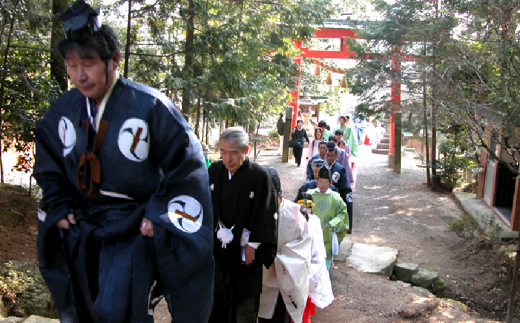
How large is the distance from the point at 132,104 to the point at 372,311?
456 cm

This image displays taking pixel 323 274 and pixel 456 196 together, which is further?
pixel 456 196

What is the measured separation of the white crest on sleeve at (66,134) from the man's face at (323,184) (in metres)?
3.90

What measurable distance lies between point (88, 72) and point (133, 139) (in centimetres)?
39

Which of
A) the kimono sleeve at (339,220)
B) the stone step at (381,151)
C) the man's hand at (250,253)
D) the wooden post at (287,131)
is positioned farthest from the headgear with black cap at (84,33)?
the stone step at (381,151)

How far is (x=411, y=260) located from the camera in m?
8.35

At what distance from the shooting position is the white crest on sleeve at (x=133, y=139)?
233 centimetres

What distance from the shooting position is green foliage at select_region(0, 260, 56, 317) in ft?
15.7

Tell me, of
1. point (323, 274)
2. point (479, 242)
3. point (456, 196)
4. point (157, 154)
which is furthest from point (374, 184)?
point (157, 154)

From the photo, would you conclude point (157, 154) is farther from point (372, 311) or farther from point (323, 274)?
point (372, 311)

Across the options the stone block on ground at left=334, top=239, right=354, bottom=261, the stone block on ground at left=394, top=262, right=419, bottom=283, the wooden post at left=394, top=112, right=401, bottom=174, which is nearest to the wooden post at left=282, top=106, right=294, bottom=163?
the wooden post at left=394, top=112, right=401, bottom=174

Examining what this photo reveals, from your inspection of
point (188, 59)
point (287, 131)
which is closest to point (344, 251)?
point (188, 59)

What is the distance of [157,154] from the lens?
2.40 m

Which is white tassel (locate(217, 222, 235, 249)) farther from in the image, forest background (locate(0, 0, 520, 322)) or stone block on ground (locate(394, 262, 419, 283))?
stone block on ground (locate(394, 262, 419, 283))

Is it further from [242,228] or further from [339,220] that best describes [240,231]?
[339,220]
